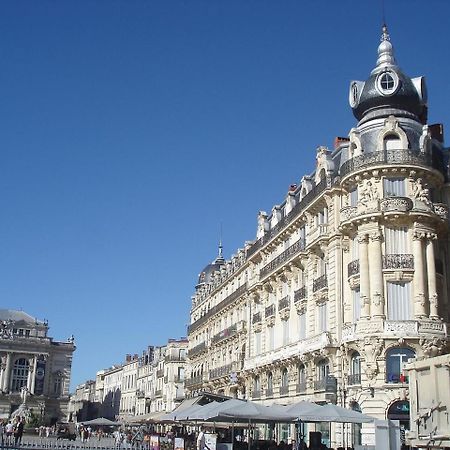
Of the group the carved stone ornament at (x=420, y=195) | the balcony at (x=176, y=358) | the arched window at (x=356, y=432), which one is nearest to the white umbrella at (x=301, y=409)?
the arched window at (x=356, y=432)

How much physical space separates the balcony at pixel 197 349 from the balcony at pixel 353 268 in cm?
3217

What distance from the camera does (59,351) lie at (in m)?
97.6

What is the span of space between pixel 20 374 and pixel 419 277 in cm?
7549

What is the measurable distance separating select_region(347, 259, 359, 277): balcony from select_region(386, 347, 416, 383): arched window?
13.6 feet

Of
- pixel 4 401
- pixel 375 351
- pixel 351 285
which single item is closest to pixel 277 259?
pixel 351 285

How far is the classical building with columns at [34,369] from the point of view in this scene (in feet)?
302

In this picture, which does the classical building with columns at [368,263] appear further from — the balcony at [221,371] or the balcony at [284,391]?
the balcony at [221,371]

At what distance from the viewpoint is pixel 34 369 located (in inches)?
3716

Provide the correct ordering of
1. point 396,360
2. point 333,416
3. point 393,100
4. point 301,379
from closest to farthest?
point 333,416 < point 396,360 < point 393,100 < point 301,379

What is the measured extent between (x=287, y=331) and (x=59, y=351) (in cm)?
6398

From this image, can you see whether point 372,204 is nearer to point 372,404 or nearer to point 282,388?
point 372,404

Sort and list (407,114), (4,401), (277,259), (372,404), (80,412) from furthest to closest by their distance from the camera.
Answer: (80,412) < (4,401) < (277,259) < (407,114) < (372,404)

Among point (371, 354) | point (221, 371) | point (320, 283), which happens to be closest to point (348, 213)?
point (320, 283)

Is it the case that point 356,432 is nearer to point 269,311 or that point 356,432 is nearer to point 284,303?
point 284,303
